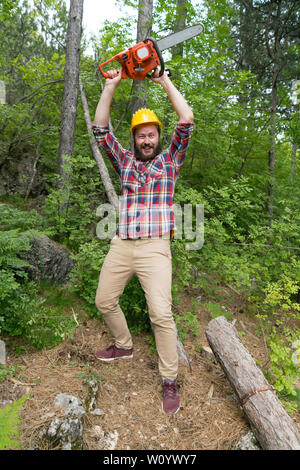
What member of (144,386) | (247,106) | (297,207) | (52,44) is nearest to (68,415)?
(144,386)

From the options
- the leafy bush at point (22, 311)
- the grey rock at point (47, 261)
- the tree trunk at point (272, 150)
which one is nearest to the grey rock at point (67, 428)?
the leafy bush at point (22, 311)

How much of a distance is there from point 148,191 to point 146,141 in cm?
53

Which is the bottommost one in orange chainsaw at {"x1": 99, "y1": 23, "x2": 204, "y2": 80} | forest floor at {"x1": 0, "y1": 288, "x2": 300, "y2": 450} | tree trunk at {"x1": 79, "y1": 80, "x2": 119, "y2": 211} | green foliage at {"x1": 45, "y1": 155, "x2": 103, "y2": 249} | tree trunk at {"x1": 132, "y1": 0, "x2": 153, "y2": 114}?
forest floor at {"x1": 0, "y1": 288, "x2": 300, "y2": 450}

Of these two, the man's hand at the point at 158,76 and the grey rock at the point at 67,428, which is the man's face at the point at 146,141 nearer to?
the man's hand at the point at 158,76

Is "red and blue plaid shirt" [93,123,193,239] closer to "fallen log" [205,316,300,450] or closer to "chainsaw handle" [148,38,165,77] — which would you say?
"chainsaw handle" [148,38,165,77]

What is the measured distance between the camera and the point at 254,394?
2449mm

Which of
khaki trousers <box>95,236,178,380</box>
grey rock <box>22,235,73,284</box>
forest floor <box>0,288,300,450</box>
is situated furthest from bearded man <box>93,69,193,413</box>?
grey rock <box>22,235,73,284</box>

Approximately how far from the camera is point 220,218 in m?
4.36

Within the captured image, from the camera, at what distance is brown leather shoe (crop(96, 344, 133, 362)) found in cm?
317

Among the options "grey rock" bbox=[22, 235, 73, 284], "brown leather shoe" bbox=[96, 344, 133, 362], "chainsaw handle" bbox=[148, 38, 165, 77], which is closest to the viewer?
"chainsaw handle" bbox=[148, 38, 165, 77]

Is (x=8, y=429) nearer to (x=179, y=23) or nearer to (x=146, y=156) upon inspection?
(x=146, y=156)

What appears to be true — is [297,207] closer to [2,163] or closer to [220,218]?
[220,218]

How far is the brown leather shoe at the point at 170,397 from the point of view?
264 centimetres

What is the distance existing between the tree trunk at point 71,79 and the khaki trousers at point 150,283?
9.48 feet
